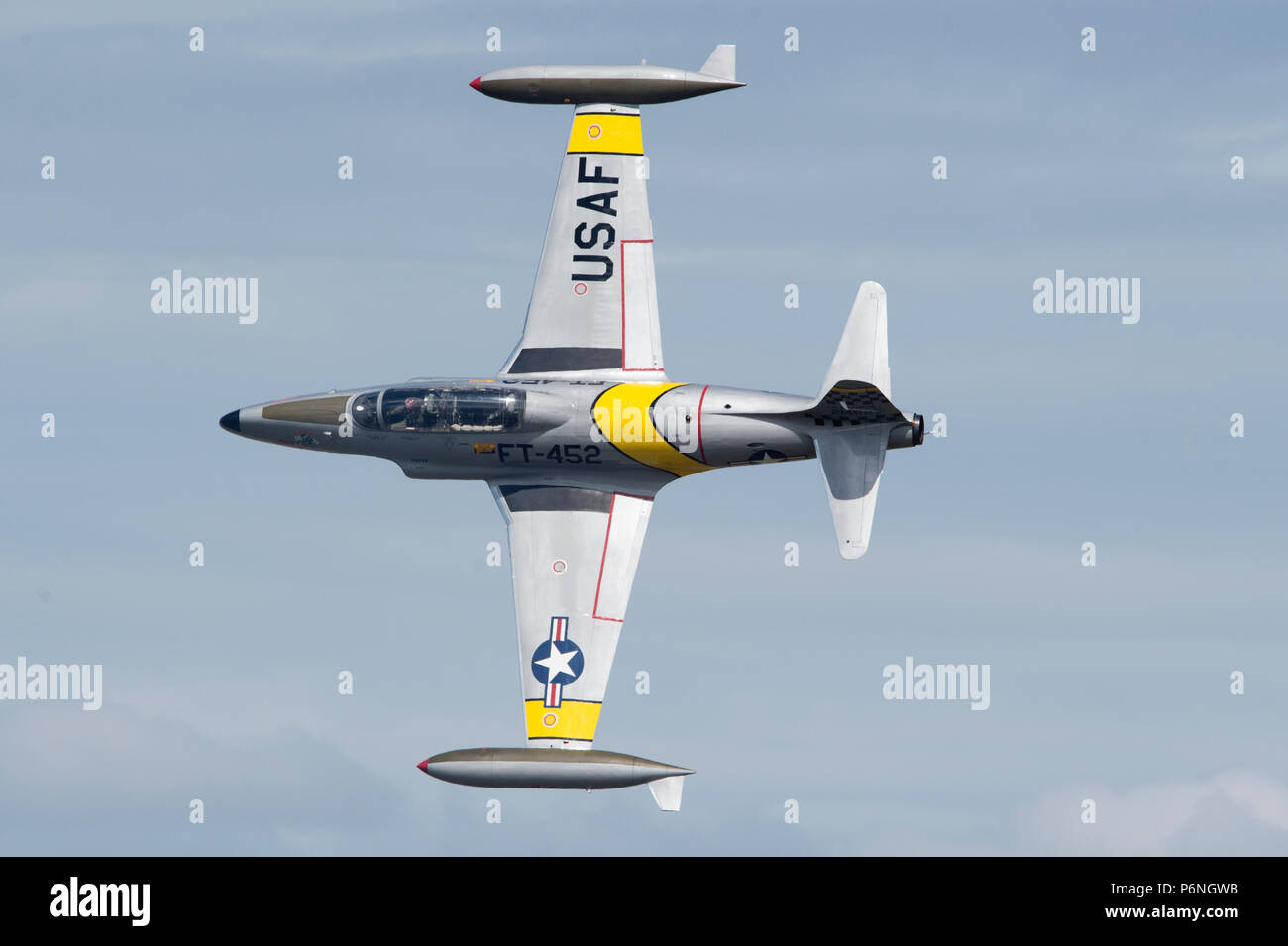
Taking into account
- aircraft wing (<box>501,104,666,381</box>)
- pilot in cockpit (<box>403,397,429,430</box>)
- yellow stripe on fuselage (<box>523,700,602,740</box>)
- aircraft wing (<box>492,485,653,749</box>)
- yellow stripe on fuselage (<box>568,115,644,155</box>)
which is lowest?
yellow stripe on fuselage (<box>523,700,602,740</box>)

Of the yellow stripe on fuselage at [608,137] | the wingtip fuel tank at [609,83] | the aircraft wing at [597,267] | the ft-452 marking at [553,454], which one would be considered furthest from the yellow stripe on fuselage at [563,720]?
the wingtip fuel tank at [609,83]

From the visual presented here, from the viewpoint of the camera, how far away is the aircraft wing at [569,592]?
45531 mm

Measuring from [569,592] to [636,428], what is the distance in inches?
139

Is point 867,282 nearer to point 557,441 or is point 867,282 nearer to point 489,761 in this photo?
point 557,441

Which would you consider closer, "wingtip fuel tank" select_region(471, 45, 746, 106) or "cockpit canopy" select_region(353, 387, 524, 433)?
"cockpit canopy" select_region(353, 387, 524, 433)

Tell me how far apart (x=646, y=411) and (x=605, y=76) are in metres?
7.36

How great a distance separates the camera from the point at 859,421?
45.1 meters

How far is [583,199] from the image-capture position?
4862 centimetres

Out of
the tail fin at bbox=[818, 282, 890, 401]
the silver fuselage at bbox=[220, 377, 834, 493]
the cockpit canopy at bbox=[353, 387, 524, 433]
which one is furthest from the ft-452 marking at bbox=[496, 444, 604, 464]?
the tail fin at bbox=[818, 282, 890, 401]

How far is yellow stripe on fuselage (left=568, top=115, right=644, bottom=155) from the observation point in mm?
48812

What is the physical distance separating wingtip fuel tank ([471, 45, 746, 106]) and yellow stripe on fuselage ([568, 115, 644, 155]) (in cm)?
40

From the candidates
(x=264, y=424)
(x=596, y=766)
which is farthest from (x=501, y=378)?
(x=596, y=766)

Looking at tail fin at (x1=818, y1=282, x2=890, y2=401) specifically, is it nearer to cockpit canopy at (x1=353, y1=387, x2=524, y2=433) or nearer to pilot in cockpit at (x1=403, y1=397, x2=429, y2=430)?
cockpit canopy at (x1=353, y1=387, x2=524, y2=433)

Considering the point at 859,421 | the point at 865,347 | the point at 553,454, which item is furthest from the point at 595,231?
the point at 859,421
